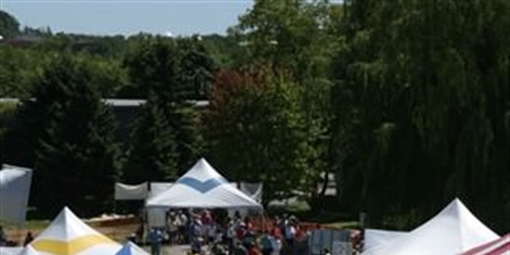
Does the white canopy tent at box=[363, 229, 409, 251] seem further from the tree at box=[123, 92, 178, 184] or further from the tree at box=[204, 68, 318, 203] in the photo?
the tree at box=[123, 92, 178, 184]

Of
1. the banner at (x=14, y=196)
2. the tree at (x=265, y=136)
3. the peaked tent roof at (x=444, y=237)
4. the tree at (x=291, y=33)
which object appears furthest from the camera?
the tree at (x=291, y=33)

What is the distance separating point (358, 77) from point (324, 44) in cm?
2113

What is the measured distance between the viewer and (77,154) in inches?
1943

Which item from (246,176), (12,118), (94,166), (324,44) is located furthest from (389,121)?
(12,118)

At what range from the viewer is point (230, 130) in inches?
1891

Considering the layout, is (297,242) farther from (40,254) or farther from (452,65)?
(40,254)

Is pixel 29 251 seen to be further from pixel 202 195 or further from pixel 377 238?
pixel 202 195

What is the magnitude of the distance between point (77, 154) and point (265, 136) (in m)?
6.96

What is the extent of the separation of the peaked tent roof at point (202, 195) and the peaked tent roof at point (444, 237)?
13832mm

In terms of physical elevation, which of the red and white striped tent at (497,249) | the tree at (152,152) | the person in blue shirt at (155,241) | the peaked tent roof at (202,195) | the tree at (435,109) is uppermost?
the tree at (152,152)

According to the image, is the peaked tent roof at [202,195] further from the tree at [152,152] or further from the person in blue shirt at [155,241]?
the tree at [152,152]

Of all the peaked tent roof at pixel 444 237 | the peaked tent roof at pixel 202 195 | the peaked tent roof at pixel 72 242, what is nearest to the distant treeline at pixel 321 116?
the peaked tent roof at pixel 202 195

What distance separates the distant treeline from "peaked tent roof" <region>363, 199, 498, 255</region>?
12920 millimetres

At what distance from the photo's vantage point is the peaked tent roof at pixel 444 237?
1513 cm
